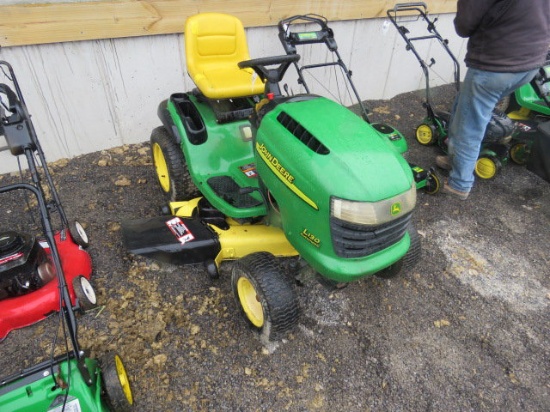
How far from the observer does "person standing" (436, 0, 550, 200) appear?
2375 mm

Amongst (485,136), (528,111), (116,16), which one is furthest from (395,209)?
(528,111)

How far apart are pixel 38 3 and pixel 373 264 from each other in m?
2.55

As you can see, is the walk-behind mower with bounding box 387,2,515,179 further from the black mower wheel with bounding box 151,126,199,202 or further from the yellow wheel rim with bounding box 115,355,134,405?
the yellow wheel rim with bounding box 115,355,134,405

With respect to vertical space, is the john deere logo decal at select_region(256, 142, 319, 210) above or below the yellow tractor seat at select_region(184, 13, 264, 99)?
below

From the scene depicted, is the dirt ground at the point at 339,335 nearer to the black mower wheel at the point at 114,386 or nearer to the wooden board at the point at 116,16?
the black mower wheel at the point at 114,386

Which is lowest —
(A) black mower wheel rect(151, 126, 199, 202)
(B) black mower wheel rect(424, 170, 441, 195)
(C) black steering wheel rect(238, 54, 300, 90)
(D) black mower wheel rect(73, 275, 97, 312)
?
(B) black mower wheel rect(424, 170, 441, 195)

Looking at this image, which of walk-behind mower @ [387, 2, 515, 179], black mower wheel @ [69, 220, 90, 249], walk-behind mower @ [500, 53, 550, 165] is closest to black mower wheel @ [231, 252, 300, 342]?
black mower wheel @ [69, 220, 90, 249]

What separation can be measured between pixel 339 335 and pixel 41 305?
1404mm

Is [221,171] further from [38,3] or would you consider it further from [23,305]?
[38,3]

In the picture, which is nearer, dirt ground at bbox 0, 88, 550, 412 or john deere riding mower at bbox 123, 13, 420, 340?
john deere riding mower at bbox 123, 13, 420, 340

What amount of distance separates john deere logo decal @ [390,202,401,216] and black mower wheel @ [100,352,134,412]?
1172mm

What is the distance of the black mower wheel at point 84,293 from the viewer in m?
1.81

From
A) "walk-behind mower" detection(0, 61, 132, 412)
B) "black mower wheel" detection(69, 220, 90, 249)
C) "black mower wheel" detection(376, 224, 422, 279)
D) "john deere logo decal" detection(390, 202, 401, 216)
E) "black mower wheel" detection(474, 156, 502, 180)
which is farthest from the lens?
"black mower wheel" detection(474, 156, 502, 180)

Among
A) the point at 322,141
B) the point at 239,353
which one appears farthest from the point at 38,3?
the point at 239,353
